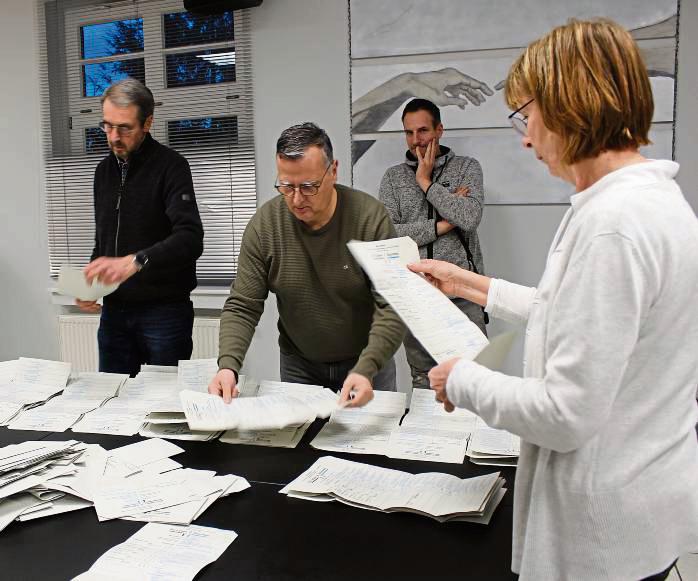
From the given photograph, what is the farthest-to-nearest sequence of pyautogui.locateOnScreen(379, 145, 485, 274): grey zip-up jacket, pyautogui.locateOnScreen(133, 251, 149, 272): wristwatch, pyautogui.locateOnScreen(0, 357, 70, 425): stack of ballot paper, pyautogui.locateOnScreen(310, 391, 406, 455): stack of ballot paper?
pyautogui.locateOnScreen(379, 145, 485, 274): grey zip-up jacket
pyautogui.locateOnScreen(133, 251, 149, 272): wristwatch
pyautogui.locateOnScreen(0, 357, 70, 425): stack of ballot paper
pyautogui.locateOnScreen(310, 391, 406, 455): stack of ballot paper

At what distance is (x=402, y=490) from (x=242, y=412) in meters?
0.52

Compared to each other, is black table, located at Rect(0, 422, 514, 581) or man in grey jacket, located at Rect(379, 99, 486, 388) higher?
man in grey jacket, located at Rect(379, 99, 486, 388)

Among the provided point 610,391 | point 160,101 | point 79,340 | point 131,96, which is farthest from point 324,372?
point 79,340

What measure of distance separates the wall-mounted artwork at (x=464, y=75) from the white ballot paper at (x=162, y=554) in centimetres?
254

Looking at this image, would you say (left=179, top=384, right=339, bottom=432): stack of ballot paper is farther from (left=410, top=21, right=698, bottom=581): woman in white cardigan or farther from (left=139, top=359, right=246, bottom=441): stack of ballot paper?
(left=410, top=21, right=698, bottom=581): woman in white cardigan

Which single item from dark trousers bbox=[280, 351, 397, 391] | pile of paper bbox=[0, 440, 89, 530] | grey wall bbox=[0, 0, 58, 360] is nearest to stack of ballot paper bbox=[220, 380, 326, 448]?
dark trousers bbox=[280, 351, 397, 391]

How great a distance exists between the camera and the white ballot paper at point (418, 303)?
1.28m

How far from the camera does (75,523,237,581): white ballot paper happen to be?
3.63 ft

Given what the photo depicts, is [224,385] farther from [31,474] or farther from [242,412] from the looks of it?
[31,474]

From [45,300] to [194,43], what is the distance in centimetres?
187

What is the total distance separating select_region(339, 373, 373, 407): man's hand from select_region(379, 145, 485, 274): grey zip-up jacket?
1324mm

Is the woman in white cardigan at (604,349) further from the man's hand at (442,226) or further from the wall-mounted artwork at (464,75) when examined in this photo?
the wall-mounted artwork at (464,75)

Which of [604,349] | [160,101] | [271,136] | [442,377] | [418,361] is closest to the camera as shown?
[604,349]

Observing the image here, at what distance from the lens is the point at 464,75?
3.35 meters
